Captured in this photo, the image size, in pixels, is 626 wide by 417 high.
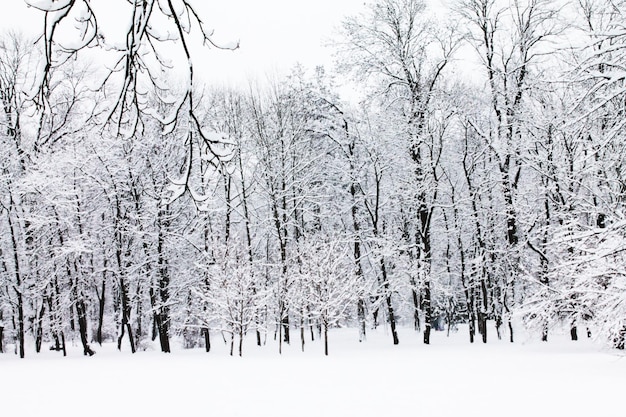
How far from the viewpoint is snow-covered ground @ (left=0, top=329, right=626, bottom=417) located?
28.2 feet

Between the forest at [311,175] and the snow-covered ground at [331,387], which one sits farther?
the forest at [311,175]

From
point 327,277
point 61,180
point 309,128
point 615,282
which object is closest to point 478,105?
point 309,128

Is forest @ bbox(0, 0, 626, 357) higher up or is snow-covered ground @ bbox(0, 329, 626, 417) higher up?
forest @ bbox(0, 0, 626, 357)

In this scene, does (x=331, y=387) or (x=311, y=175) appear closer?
(x=331, y=387)

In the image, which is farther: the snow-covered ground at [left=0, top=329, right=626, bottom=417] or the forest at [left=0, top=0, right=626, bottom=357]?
the forest at [left=0, top=0, right=626, bottom=357]

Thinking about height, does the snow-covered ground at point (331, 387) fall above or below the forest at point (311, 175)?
below

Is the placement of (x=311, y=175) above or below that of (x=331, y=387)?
above

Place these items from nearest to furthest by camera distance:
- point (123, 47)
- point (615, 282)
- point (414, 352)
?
point (123, 47) → point (615, 282) → point (414, 352)

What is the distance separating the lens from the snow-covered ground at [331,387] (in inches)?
339

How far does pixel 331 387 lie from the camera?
1091cm

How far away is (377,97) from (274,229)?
9141 millimetres

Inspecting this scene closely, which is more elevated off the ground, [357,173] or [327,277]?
[357,173]

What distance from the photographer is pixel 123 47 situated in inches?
100

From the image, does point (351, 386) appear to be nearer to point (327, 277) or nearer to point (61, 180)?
point (327, 277)
